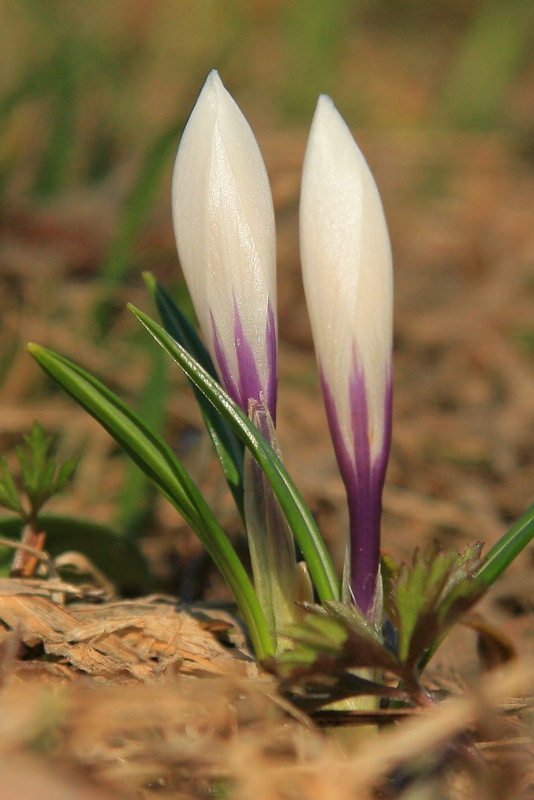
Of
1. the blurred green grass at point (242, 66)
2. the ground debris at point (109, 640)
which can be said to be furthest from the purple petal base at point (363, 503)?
the blurred green grass at point (242, 66)

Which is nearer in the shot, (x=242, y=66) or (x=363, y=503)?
(x=363, y=503)

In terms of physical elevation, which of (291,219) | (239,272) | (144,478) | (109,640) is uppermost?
(291,219)

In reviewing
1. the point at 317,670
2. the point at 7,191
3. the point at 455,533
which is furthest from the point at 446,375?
the point at 317,670

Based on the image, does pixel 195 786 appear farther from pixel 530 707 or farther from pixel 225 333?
pixel 225 333

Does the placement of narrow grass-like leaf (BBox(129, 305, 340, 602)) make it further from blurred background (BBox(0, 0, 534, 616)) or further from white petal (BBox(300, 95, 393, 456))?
blurred background (BBox(0, 0, 534, 616))

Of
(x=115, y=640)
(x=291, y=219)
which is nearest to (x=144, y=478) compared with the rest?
(x=115, y=640)

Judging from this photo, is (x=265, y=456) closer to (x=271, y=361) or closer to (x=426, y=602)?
(x=271, y=361)

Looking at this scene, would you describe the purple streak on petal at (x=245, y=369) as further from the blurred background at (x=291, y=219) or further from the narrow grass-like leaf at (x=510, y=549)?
the blurred background at (x=291, y=219)
